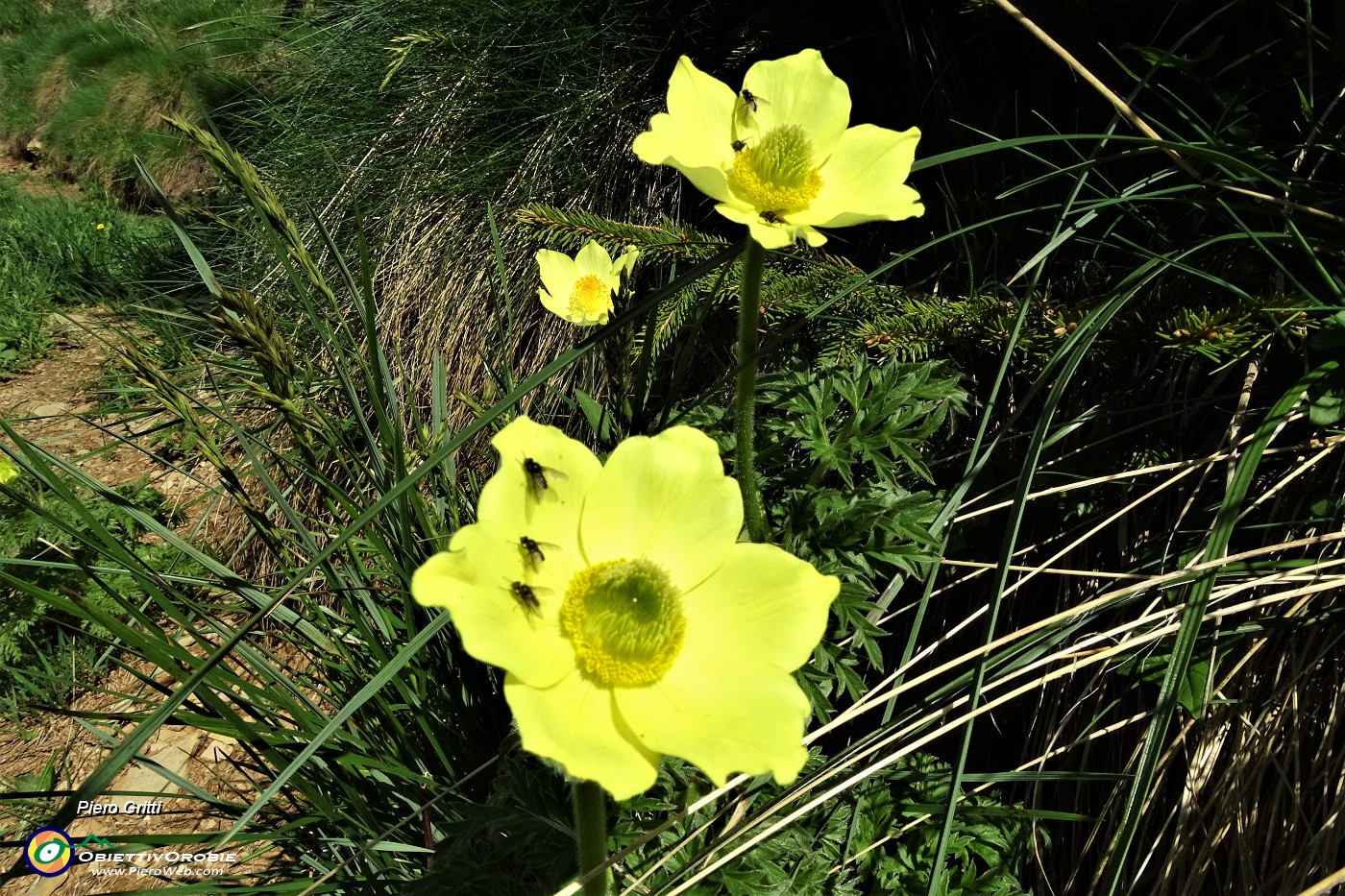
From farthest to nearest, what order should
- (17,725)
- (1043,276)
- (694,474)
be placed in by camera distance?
1. (17,725)
2. (1043,276)
3. (694,474)

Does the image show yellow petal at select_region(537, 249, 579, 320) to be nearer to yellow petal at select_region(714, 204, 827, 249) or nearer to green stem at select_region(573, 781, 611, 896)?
yellow petal at select_region(714, 204, 827, 249)

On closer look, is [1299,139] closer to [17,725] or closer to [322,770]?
[322,770]

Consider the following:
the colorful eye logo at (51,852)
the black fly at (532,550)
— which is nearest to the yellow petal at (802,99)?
the black fly at (532,550)

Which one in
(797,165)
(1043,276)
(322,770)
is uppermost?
(797,165)

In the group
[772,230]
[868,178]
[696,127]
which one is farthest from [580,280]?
[772,230]

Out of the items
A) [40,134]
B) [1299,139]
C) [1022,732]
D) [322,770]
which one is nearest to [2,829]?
[322,770]

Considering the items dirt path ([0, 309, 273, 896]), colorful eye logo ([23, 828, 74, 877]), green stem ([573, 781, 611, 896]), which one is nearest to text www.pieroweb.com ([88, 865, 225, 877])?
dirt path ([0, 309, 273, 896])

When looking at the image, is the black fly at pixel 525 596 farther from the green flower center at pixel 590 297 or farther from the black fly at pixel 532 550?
the green flower center at pixel 590 297
